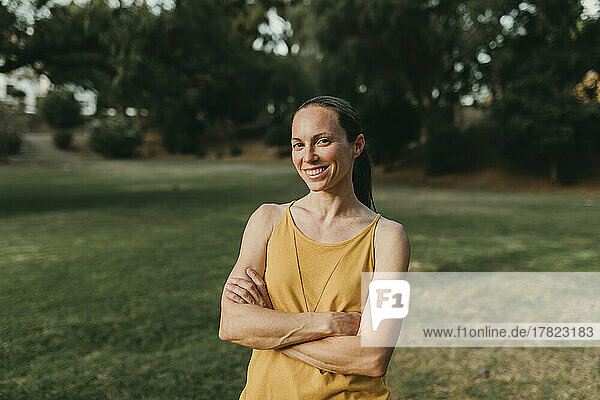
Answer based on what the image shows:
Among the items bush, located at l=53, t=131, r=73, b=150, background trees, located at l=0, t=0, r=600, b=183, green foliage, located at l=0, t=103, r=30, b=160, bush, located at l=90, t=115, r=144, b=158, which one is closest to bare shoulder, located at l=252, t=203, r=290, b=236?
background trees, located at l=0, t=0, r=600, b=183

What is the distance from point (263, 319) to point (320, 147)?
603mm

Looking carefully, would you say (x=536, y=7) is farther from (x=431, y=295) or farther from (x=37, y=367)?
(x=37, y=367)

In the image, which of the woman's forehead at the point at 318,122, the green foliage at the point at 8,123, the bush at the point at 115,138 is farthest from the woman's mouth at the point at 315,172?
the bush at the point at 115,138

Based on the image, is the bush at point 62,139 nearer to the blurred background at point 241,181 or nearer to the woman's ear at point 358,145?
the blurred background at point 241,181

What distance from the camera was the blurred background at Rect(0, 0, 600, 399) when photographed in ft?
13.0

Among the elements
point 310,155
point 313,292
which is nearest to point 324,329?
point 313,292

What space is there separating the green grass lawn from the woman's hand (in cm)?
186

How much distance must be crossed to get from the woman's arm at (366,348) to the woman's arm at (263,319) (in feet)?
0.10

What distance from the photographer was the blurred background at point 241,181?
395 centimetres

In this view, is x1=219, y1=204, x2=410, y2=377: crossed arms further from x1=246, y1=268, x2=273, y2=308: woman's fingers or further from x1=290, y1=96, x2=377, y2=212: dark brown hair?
x1=290, y1=96, x2=377, y2=212: dark brown hair

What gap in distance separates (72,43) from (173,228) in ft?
21.7

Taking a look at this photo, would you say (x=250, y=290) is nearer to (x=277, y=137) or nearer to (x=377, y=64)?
(x=377, y=64)

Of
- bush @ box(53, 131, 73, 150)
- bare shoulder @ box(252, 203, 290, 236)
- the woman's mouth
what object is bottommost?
bare shoulder @ box(252, 203, 290, 236)

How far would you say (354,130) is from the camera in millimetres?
1729
